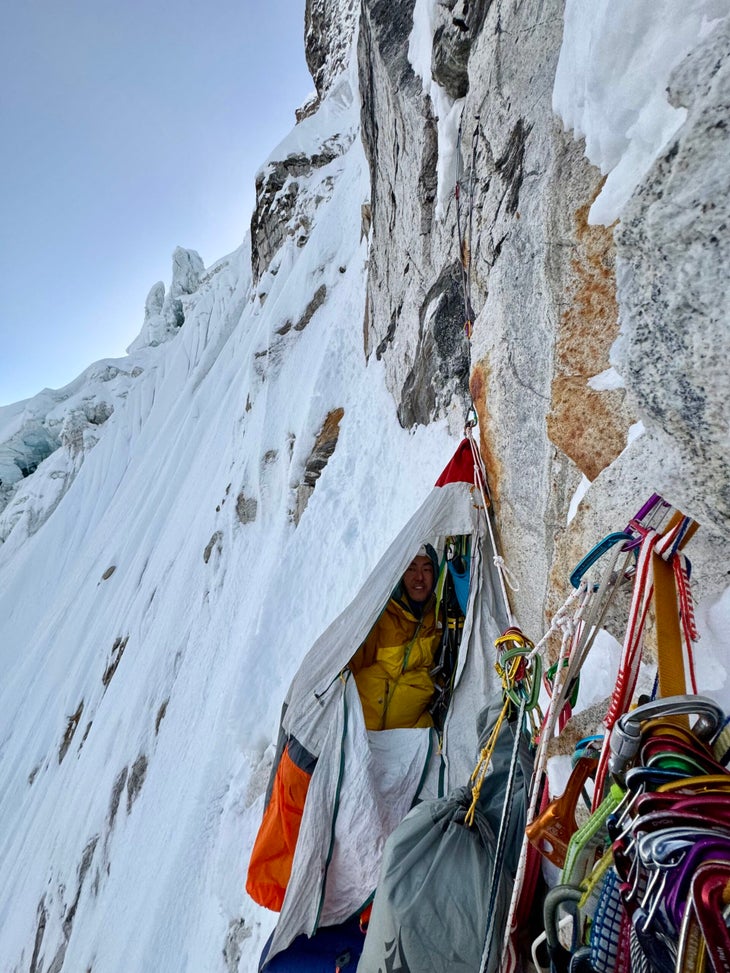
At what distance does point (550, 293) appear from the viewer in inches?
85.2

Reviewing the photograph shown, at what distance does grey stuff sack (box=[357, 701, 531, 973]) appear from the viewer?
1.41 m

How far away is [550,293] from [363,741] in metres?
2.18

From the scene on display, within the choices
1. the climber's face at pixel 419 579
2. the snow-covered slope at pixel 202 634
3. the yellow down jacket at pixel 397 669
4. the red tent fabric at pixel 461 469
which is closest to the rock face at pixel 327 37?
the snow-covered slope at pixel 202 634

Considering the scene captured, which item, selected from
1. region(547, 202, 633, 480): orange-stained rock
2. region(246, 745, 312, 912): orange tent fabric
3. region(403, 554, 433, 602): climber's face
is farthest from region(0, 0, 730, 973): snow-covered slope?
region(246, 745, 312, 912): orange tent fabric

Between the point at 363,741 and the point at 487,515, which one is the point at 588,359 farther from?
the point at 363,741

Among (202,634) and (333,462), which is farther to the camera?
(202,634)

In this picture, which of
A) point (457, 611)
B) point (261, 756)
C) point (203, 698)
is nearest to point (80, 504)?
point (203, 698)

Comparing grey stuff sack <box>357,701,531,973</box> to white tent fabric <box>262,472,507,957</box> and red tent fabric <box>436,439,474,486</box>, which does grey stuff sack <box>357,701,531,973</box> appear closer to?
white tent fabric <box>262,472,507,957</box>

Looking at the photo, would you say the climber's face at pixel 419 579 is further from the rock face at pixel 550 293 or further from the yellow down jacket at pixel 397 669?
the rock face at pixel 550 293

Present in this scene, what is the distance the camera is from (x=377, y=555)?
4914mm

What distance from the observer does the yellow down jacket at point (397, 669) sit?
112 inches

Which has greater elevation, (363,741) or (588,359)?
(588,359)

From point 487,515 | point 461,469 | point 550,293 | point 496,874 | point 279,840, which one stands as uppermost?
point 550,293

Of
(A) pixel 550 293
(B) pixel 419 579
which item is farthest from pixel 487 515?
(A) pixel 550 293
